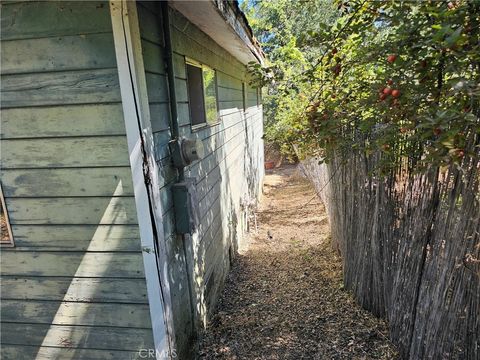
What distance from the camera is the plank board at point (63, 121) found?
2076mm

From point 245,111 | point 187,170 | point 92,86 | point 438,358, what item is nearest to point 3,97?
point 92,86

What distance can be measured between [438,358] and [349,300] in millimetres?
1579

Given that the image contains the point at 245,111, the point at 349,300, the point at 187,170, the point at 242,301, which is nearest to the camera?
the point at 187,170

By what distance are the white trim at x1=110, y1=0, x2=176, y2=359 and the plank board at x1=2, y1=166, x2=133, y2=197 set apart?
0.11m

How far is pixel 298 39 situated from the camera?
8.59 ft

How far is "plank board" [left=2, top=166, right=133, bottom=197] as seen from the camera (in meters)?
2.16

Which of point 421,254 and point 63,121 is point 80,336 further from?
point 421,254

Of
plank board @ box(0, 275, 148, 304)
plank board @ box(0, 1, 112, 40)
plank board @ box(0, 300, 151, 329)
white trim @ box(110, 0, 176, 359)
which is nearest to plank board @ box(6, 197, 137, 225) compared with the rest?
white trim @ box(110, 0, 176, 359)

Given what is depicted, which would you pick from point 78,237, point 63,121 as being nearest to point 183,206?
point 78,237

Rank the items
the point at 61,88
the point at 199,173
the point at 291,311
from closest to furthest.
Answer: the point at 61,88 < the point at 199,173 < the point at 291,311

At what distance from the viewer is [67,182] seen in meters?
2.20

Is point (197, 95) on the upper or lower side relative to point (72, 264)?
upper

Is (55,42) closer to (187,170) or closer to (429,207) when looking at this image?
(187,170)

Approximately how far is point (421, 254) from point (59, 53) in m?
2.72
